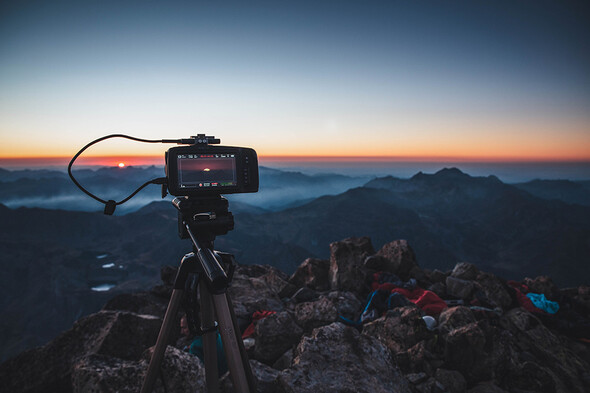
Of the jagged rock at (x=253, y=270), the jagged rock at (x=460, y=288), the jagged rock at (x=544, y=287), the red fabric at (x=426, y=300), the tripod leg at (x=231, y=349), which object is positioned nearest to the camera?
the tripod leg at (x=231, y=349)

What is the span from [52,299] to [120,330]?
152m

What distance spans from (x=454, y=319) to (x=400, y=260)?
9.69 feet

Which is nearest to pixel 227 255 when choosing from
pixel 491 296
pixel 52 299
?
pixel 491 296

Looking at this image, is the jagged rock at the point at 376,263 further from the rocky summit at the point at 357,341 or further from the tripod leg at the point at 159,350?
the tripod leg at the point at 159,350

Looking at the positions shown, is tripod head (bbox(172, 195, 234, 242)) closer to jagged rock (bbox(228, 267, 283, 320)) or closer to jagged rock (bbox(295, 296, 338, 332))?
jagged rock (bbox(295, 296, 338, 332))

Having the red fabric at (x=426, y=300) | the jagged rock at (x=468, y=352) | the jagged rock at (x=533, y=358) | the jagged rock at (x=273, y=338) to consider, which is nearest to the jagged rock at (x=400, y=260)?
the red fabric at (x=426, y=300)

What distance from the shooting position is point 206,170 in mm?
1901

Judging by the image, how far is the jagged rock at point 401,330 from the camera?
411 centimetres

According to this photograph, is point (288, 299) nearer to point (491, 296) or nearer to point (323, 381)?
point (323, 381)

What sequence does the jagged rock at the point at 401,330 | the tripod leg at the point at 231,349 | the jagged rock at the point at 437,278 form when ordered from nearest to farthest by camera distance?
the tripod leg at the point at 231,349 → the jagged rock at the point at 401,330 → the jagged rock at the point at 437,278

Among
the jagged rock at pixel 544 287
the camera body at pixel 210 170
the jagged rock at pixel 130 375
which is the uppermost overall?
the camera body at pixel 210 170

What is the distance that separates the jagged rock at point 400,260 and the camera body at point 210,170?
21.0 ft

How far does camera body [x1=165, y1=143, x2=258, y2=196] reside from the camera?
5.95 ft

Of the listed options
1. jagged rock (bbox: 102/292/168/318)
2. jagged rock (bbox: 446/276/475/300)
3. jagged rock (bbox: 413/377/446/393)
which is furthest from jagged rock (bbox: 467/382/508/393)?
jagged rock (bbox: 102/292/168/318)
